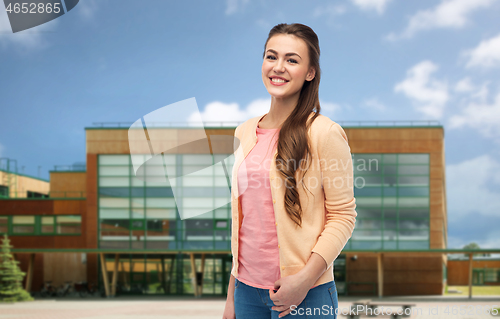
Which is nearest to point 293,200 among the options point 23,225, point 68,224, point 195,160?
point 195,160

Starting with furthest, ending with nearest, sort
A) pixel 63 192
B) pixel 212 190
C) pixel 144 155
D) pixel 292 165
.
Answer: pixel 63 192
pixel 212 190
pixel 144 155
pixel 292 165

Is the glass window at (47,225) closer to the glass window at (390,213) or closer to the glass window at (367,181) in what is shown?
the glass window at (367,181)

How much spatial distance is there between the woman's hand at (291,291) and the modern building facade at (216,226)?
Result: 27.3m

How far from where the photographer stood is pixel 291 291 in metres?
1.69

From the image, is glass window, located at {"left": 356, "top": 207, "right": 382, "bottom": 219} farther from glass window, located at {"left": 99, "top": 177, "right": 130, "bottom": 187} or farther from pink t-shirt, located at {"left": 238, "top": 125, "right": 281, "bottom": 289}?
pink t-shirt, located at {"left": 238, "top": 125, "right": 281, "bottom": 289}

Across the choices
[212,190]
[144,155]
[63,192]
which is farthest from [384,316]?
[63,192]

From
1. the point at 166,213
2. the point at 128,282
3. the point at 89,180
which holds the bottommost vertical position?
the point at 128,282

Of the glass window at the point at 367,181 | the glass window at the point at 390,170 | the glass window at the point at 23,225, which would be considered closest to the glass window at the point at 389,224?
the glass window at the point at 367,181

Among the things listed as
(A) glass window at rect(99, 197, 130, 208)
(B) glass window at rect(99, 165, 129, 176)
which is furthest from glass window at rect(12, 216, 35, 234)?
(B) glass window at rect(99, 165, 129, 176)

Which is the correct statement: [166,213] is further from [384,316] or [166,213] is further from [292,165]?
[292,165]

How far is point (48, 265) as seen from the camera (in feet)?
105

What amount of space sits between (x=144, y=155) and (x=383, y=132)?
29.5 metres

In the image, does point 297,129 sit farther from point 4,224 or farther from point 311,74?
point 4,224

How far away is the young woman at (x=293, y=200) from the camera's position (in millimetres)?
1758
